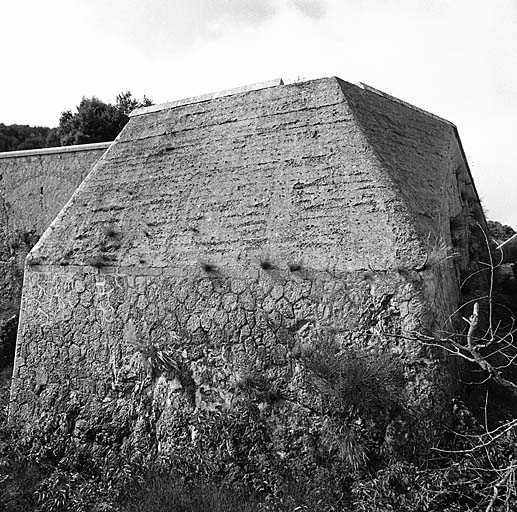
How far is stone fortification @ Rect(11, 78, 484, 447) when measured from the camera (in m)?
4.80

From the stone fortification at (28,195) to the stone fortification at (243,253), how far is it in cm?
218

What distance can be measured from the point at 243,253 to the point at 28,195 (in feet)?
18.3

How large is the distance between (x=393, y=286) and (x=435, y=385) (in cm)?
91

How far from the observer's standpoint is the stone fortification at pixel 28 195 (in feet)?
28.6

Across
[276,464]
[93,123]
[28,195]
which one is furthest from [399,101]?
[93,123]

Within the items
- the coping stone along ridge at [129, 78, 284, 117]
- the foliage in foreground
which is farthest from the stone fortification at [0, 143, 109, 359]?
the foliage in foreground

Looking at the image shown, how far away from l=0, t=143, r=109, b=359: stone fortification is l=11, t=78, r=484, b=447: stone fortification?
7.17ft

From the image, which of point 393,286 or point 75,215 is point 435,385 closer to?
point 393,286

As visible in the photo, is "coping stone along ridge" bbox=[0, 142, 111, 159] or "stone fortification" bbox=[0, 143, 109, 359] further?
"stone fortification" bbox=[0, 143, 109, 359]

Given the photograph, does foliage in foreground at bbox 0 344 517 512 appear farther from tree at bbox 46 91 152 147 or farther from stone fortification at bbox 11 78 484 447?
tree at bbox 46 91 152 147

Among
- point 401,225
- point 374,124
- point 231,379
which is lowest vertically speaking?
point 231,379

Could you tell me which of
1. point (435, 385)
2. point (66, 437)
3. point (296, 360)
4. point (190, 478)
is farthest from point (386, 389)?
point (66, 437)

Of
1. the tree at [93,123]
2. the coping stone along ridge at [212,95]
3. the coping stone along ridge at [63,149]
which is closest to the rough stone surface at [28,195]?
the coping stone along ridge at [63,149]

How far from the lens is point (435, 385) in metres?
4.42
